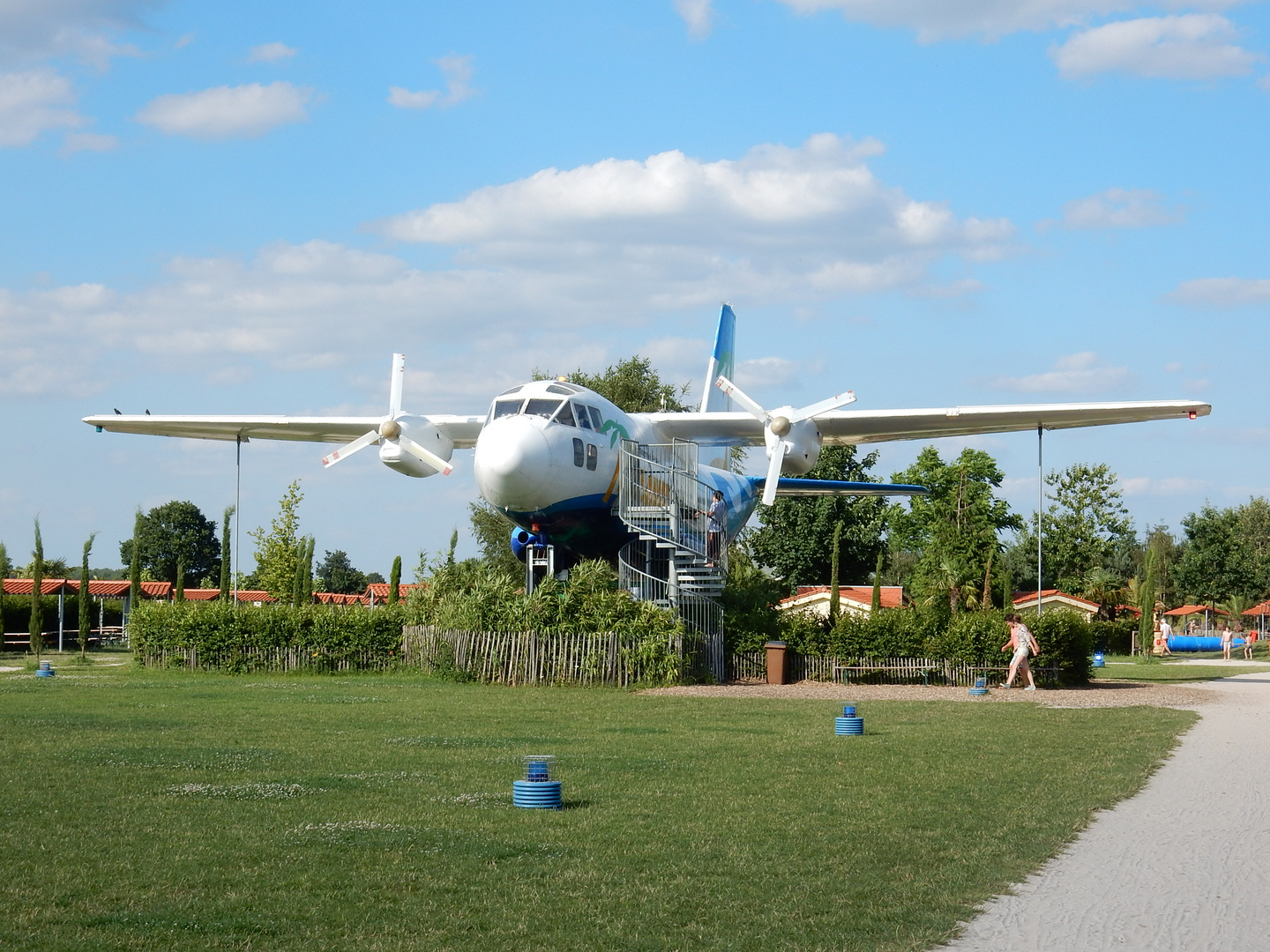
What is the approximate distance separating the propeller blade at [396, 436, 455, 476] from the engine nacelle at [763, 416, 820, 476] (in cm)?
666

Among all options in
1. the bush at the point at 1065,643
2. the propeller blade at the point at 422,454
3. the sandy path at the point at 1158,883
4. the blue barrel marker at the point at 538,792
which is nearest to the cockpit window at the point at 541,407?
the propeller blade at the point at 422,454

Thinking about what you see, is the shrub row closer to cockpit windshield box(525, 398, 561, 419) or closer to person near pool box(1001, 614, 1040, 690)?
person near pool box(1001, 614, 1040, 690)

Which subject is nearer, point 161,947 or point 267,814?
point 161,947

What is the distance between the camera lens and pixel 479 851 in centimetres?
759

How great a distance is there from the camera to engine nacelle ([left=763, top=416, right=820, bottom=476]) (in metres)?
25.5

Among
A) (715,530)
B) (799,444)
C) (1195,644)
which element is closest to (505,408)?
(799,444)

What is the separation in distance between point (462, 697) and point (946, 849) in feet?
42.7

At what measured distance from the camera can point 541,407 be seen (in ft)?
75.7

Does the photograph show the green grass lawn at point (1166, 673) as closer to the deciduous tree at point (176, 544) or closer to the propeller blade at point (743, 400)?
the propeller blade at point (743, 400)

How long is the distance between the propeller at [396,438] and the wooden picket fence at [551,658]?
4.12m

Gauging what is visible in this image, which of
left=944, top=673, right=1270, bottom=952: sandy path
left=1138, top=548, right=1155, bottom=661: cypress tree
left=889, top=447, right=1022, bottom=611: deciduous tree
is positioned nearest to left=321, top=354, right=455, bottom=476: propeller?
left=944, top=673, right=1270, bottom=952: sandy path

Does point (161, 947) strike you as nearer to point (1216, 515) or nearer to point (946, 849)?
point (946, 849)

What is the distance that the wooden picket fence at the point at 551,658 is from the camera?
912 inches

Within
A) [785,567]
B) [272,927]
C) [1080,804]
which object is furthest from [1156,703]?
[785,567]
